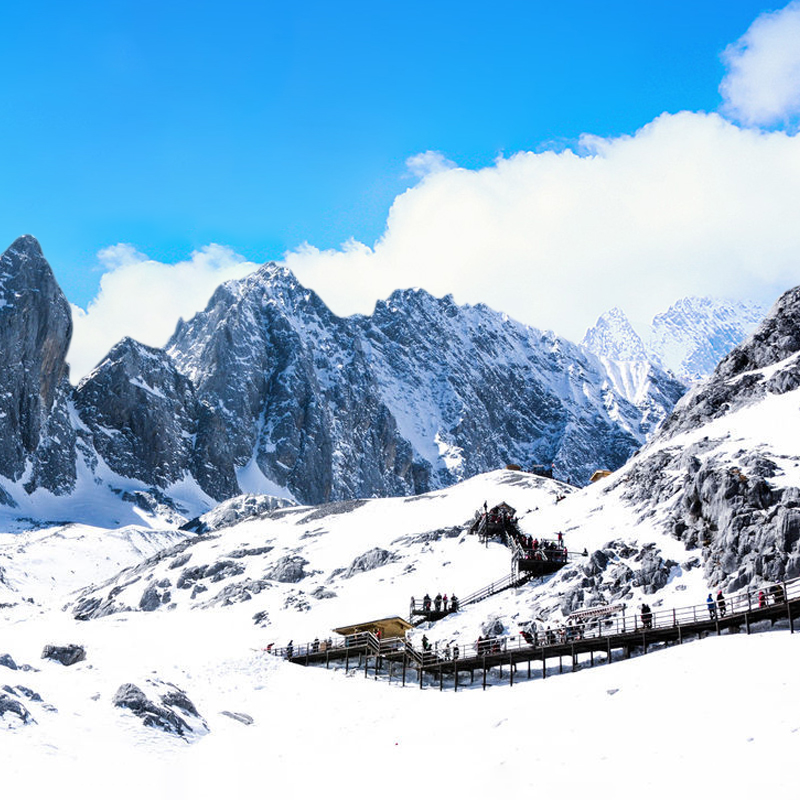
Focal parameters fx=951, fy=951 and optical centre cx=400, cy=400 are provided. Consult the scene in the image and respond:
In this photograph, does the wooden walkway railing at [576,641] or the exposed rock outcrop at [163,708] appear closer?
the exposed rock outcrop at [163,708]

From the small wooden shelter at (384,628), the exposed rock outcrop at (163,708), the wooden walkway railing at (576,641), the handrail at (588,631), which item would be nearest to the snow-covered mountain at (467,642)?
the exposed rock outcrop at (163,708)

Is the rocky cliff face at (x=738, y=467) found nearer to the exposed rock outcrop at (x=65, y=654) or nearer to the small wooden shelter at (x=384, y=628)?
the small wooden shelter at (x=384, y=628)

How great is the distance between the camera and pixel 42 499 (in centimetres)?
18862

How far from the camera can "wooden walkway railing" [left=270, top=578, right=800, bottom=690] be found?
39.2 m

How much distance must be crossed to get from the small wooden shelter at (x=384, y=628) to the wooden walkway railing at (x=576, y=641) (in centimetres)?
253

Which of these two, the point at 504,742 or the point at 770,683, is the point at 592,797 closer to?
the point at 504,742

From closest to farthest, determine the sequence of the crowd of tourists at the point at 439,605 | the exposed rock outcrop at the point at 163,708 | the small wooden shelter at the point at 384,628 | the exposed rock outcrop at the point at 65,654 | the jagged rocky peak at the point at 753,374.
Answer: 1. the exposed rock outcrop at the point at 163,708
2. the exposed rock outcrop at the point at 65,654
3. the small wooden shelter at the point at 384,628
4. the crowd of tourists at the point at 439,605
5. the jagged rocky peak at the point at 753,374

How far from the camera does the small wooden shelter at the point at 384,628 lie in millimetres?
53125

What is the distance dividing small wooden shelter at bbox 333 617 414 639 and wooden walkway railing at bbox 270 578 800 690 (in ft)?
8.31

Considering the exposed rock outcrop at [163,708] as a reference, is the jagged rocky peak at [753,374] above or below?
above

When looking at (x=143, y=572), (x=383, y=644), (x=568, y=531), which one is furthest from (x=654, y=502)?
(x=143, y=572)

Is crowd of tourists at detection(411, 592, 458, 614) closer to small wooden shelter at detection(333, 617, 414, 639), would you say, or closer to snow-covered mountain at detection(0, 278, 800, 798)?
snow-covered mountain at detection(0, 278, 800, 798)

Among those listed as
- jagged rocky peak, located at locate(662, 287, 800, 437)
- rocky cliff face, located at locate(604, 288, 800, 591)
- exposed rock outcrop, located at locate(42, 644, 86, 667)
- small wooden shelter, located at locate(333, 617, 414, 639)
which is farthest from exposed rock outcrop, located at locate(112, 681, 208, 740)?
jagged rocky peak, located at locate(662, 287, 800, 437)

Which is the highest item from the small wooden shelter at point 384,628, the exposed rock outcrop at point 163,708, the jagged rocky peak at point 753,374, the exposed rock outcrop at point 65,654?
the jagged rocky peak at point 753,374
